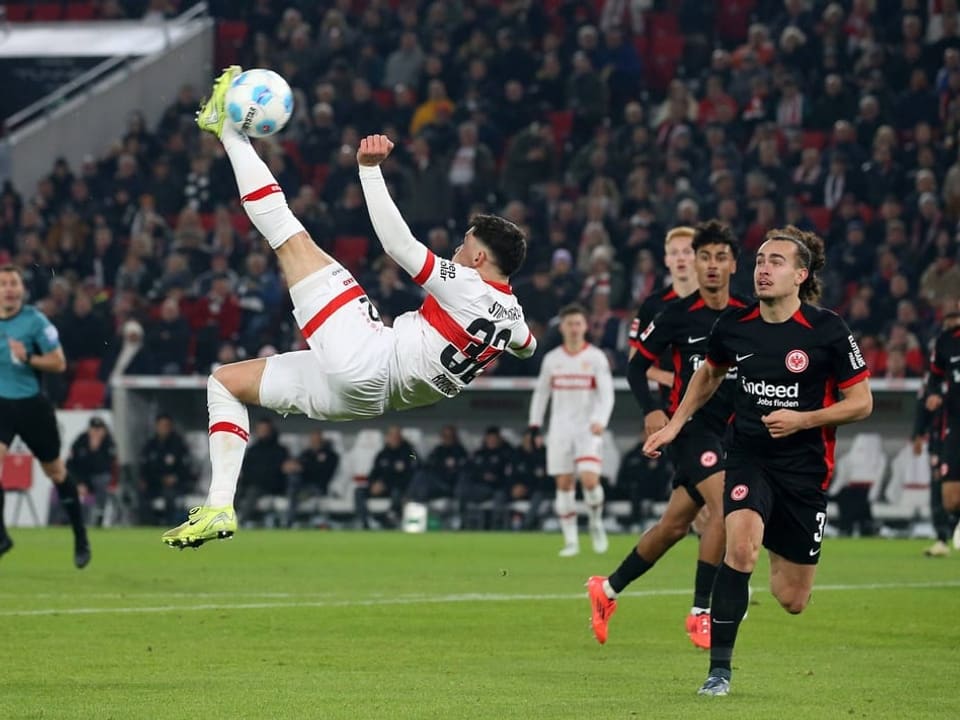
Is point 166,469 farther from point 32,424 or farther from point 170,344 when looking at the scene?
point 32,424

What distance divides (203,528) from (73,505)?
714 cm

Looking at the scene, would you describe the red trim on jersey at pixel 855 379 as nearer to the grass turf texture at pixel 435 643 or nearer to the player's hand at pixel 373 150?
the grass turf texture at pixel 435 643

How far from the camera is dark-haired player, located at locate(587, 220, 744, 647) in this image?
33.9ft

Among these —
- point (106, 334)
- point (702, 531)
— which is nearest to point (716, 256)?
point (702, 531)

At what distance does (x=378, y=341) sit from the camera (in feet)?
27.8

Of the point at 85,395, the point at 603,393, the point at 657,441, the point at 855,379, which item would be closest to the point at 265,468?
the point at 85,395

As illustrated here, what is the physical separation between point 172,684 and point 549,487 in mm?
15730

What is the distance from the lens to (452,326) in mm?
8492

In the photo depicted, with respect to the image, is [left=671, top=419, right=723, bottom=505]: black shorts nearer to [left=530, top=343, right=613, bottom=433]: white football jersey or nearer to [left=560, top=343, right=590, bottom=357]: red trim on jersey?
[left=530, top=343, right=613, bottom=433]: white football jersey

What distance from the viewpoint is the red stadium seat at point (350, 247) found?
26984mm

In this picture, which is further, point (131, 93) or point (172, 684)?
point (131, 93)

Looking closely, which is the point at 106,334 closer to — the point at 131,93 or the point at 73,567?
the point at 131,93

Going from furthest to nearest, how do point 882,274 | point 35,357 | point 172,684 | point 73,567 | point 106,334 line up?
1. point 106,334
2. point 882,274
3. point 73,567
4. point 35,357
5. point 172,684

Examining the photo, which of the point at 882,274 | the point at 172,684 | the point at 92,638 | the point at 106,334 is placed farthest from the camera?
the point at 106,334
